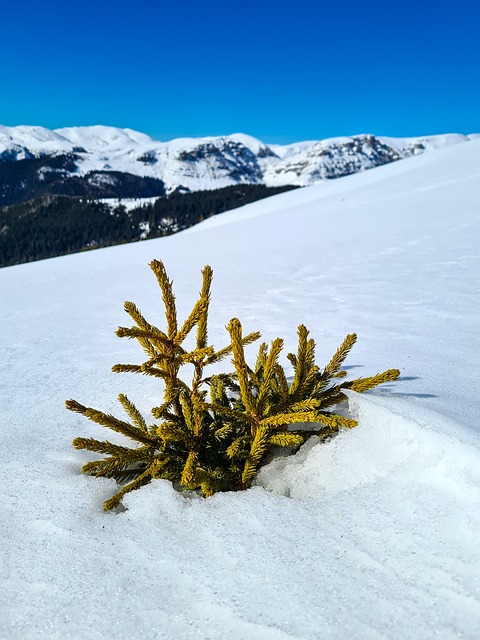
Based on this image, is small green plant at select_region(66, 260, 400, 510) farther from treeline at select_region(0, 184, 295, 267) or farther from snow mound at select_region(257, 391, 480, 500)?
treeline at select_region(0, 184, 295, 267)

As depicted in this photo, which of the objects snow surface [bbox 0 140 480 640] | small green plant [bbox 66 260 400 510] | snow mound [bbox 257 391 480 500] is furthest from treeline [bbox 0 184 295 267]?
snow mound [bbox 257 391 480 500]

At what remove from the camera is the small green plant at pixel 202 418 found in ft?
4.43

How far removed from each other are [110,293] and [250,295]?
2377 mm

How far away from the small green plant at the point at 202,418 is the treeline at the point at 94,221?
409 feet

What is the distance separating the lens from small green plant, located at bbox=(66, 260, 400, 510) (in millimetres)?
1350

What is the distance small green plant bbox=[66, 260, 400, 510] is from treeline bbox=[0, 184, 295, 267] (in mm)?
124559

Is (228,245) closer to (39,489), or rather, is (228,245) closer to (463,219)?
(463,219)

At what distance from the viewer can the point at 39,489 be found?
1.47m

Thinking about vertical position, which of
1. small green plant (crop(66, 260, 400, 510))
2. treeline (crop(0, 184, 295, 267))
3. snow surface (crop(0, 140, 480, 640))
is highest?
treeline (crop(0, 184, 295, 267))

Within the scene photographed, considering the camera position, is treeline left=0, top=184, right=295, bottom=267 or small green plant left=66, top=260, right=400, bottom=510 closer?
small green plant left=66, top=260, right=400, bottom=510

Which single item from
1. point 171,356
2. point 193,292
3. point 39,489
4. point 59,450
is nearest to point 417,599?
point 171,356

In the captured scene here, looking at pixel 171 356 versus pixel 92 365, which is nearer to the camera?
pixel 171 356

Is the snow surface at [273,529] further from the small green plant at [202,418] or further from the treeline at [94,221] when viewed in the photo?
the treeline at [94,221]

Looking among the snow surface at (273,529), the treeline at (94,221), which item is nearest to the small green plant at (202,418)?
the snow surface at (273,529)
